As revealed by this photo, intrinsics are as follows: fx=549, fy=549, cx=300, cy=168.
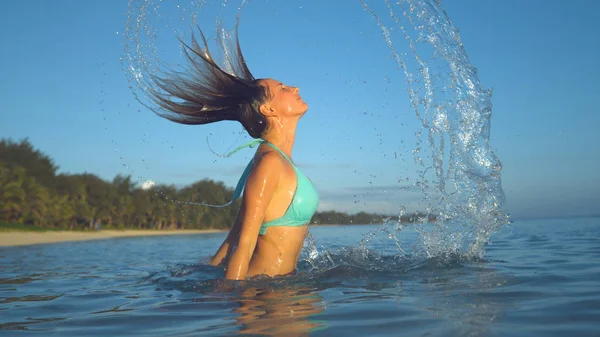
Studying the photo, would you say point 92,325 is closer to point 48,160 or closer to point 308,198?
point 308,198

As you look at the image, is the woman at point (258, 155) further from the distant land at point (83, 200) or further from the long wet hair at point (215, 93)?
the distant land at point (83, 200)

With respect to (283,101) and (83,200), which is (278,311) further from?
(83,200)

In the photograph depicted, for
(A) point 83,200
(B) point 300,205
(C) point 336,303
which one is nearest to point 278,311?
(C) point 336,303

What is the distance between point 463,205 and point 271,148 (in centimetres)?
388

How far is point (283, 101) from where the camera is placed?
5266mm

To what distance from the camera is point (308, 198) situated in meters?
4.91

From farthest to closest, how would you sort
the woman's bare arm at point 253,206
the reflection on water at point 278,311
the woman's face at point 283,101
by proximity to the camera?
1. the woman's face at point 283,101
2. the woman's bare arm at point 253,206
3. the reflection on water at point 278,311

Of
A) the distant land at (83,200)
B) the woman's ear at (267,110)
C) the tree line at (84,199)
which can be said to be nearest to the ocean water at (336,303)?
the woman's ear at (267,110)

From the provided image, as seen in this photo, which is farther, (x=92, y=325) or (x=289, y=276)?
(x=289, y=276)

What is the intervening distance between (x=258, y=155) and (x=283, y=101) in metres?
0.65

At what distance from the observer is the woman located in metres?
4.43

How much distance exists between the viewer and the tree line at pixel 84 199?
130 ft

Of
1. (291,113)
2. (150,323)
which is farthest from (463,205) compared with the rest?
(150,323)

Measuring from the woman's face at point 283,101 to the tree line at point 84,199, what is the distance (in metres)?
20.2
